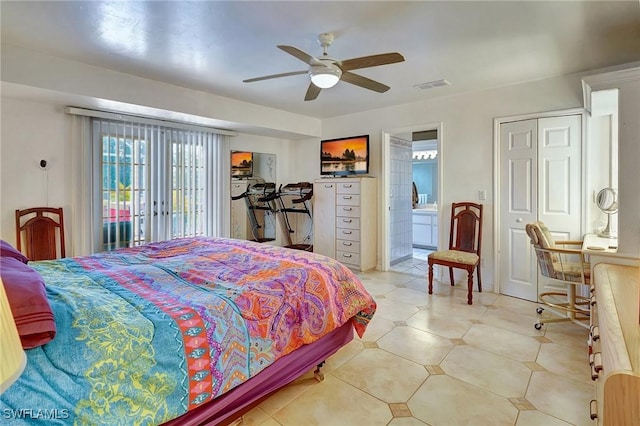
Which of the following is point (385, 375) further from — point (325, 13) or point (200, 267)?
point (325, 13)

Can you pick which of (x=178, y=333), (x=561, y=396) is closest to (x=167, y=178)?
(x=178, y=333)

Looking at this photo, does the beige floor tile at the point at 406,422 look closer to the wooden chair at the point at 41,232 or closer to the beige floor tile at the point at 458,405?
the beige floor tile at the point at 458,405

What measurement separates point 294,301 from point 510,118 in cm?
342

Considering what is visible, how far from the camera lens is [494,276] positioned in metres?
3.91

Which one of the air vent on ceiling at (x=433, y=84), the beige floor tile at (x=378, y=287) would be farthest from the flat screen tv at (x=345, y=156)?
the beige floor tile at (x=378, y=287)

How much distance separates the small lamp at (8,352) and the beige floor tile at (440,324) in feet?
9.42

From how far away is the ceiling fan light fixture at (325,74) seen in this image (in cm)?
235

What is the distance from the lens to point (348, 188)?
482 cm

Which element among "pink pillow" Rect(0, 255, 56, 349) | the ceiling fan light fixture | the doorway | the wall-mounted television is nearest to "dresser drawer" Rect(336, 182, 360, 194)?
the doorway

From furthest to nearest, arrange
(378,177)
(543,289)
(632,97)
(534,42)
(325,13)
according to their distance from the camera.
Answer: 1. (378,177)
2. (543,289)
3. (534,42)
4. (325,13)
5. (632,97)

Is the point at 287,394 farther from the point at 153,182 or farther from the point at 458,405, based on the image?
the point at 153,182

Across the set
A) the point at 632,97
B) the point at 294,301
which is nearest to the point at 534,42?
the point at 632,97

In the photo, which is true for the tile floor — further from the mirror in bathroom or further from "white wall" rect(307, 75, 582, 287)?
the mirror in bathroom

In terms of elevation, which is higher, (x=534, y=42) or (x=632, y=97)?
(x=534, y=42)
